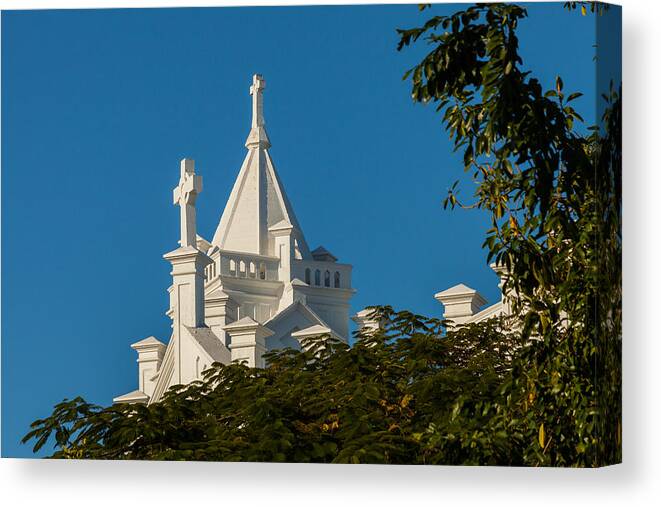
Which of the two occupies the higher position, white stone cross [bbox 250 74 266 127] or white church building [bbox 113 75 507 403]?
white stone cross [bbox 250 74 266 127]

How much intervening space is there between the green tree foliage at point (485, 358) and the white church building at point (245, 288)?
0.14m

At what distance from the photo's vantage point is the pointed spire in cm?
1179

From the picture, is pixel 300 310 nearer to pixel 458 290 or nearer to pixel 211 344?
pixel 211 344

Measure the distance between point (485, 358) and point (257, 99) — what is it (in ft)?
7.54

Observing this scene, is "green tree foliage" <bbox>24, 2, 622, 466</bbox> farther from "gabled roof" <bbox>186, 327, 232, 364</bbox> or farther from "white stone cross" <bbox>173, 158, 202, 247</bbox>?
"white stone cross" <bbox>173, 158, 202, 247</bbox>

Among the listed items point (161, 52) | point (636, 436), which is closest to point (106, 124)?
point (161, 52)

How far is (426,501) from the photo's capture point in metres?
11.2

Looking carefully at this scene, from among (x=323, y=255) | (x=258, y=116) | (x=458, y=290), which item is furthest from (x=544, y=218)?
(x=258, y=116)

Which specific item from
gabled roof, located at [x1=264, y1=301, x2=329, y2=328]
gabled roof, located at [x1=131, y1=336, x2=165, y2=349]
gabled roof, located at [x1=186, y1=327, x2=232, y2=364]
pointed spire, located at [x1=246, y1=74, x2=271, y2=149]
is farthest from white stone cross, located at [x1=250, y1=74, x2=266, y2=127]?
gabled roof, located at [x1=131, y1=336, x2=165, y2=349]

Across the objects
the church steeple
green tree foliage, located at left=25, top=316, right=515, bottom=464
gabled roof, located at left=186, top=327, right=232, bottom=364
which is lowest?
green tree foliage, located at left=25, top=316, right=515, bottom=464

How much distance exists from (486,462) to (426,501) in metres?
0.48

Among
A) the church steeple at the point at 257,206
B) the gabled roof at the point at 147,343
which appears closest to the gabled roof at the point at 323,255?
the church steeple at the point at 257,206

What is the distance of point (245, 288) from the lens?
479 inches

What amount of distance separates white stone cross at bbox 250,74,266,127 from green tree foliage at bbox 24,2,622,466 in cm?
101
